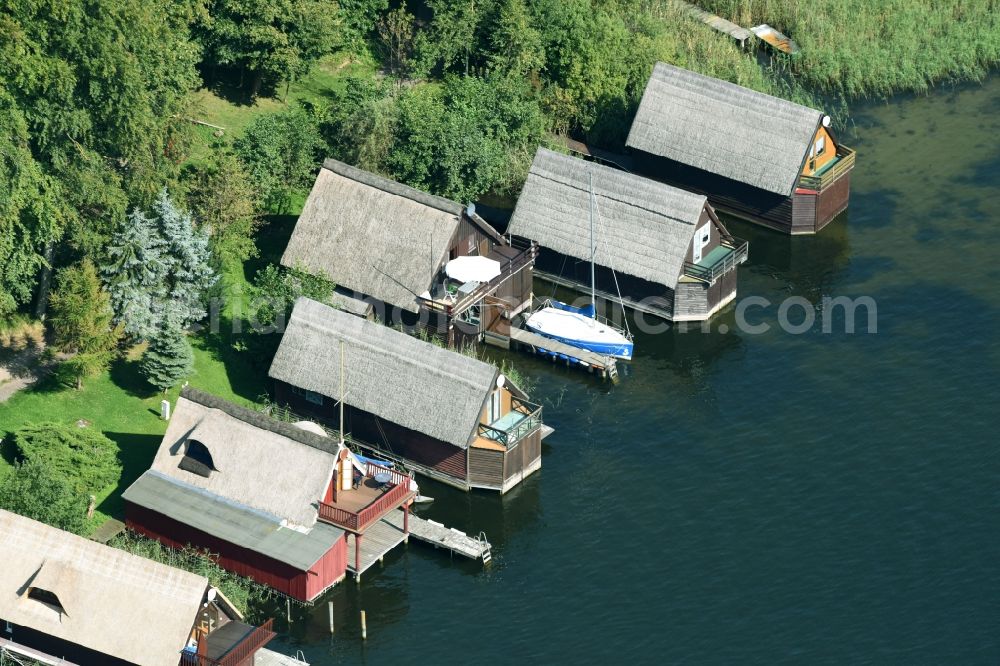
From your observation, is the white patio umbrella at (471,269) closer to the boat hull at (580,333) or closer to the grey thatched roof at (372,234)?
the grey thatched roof at (372,234)

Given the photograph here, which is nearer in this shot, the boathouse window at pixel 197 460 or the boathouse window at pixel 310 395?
the boathouse window at pixel 197 460

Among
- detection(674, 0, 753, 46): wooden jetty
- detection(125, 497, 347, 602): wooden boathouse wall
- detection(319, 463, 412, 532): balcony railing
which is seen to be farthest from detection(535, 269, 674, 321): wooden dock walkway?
detection(674, 0, 753, 46): wooden jetty

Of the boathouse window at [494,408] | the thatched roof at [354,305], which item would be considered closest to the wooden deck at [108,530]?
the boathouse window at [494,408]

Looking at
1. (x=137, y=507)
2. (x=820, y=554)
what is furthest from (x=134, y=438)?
(x=820, y=554)

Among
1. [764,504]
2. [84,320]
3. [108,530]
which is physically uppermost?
[84,320]

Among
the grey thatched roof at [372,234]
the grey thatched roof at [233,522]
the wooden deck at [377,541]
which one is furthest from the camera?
the grey thatched roof at [372,234]

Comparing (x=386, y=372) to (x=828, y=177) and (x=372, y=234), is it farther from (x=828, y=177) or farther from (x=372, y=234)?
(x=828, y=177)

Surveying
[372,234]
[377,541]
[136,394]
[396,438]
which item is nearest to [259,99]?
[372,234]
